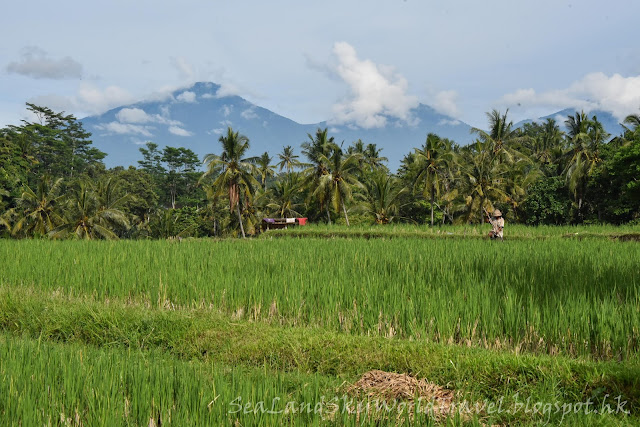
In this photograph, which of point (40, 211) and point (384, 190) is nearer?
point (40, 211)

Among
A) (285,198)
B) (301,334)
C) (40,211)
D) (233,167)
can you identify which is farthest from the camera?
(285,198)

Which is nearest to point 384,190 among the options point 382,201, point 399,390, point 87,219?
point 382,201

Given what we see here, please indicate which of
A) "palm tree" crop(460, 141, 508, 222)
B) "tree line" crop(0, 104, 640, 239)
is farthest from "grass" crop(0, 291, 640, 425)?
"palm tree" crop(460, 141, 508, 222)

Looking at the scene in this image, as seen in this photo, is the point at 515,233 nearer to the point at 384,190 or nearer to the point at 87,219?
the point at 384,190

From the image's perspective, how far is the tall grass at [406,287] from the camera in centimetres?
467

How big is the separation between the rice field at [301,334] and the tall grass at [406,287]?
28mm

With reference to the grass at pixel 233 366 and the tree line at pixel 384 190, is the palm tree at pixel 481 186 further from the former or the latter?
the grass at pixel 233 366

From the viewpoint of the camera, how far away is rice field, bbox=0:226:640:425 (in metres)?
3.09

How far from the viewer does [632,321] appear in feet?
14.7

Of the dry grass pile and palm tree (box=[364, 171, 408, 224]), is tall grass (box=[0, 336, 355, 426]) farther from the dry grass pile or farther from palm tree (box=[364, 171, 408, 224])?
palm tree (box=[364, 171, 408, 224])

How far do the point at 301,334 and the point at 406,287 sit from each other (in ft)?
5.67

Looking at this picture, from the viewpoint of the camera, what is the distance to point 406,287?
5.96 m

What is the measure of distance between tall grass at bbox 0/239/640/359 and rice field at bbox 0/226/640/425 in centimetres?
3

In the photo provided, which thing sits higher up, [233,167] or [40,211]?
[233,167]
